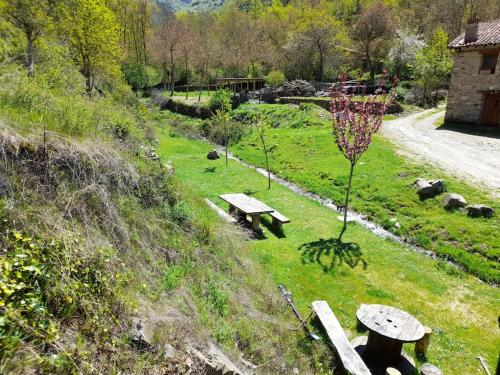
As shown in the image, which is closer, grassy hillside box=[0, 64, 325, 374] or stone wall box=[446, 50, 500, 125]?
grassy hillside box=[0, 64, 325, 374]

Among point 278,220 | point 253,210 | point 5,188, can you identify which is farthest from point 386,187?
point 5,188

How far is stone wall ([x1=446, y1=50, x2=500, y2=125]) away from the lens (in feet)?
79.9

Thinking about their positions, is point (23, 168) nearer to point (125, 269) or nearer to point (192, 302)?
point (125, 269)

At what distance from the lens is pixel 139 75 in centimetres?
5119

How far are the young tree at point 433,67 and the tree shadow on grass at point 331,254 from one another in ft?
95.5

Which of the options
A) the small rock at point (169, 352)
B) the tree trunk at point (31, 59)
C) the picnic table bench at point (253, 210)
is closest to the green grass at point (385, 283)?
the picnic table bench at point (253, 210)

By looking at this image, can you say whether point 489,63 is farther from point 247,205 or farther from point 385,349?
point 385,349

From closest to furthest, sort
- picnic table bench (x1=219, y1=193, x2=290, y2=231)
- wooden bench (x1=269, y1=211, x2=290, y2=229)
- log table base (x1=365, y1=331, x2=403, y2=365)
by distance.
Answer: log table base (x1=365, y1=331, x2=403, y2=365), picnic table bench (x1=219, y1=193, x2=290, y2=231), wooden bench (x1=269, y1=211, x2=290, y2=229)

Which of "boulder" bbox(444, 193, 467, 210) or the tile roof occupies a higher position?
the tile roof

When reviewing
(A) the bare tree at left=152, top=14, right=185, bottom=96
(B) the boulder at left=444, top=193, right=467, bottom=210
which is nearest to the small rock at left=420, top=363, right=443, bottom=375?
(B) the boulder at left=444, top=193, right=467, bottom=210

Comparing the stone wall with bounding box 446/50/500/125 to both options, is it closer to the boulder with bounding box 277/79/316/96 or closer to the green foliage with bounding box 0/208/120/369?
the boulder with bounding box 277/79/316/96

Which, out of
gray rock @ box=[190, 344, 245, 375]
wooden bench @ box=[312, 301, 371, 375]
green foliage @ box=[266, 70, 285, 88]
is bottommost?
wooden bench @ box=[312, 301, 371, 375]

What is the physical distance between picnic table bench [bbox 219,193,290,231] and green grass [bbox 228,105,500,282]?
449 cm

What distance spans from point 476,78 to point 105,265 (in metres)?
28.5
